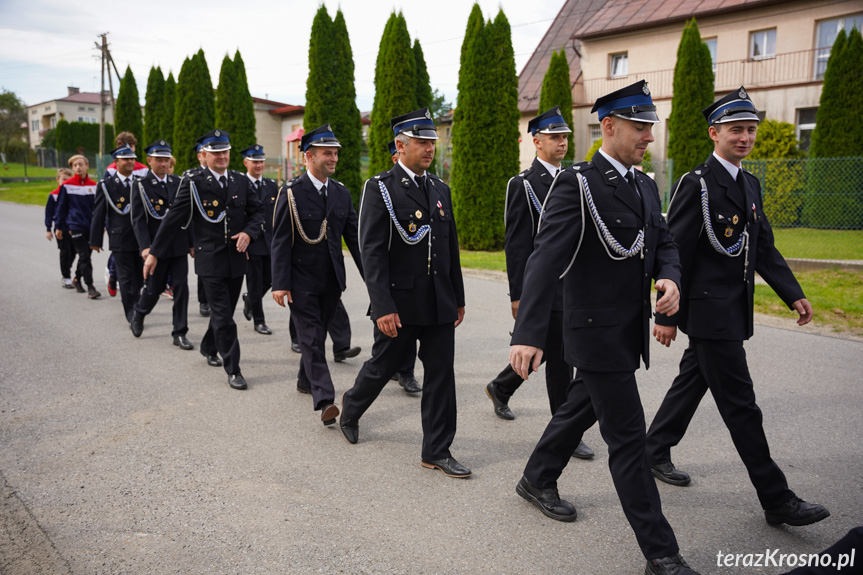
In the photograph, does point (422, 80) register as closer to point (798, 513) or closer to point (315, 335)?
point (315, 335)

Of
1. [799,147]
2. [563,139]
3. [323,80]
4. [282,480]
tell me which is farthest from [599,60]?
[282,480]

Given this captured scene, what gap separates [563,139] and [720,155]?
4.38 feet

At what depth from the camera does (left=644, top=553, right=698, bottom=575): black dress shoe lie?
282 centimetres

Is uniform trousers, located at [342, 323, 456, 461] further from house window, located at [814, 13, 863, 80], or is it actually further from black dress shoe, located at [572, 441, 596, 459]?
house window, located at [814, 13, 863, 80]

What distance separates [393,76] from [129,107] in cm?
2351

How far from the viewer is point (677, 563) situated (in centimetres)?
285

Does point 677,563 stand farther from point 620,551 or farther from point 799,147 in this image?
point 799,147

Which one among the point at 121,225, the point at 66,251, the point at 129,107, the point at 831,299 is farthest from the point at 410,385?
the point at 129,107

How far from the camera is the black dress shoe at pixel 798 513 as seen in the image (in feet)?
10.9

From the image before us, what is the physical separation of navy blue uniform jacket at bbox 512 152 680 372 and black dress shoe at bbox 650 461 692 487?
115cm

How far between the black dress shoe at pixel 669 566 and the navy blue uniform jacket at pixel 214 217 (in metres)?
4.61

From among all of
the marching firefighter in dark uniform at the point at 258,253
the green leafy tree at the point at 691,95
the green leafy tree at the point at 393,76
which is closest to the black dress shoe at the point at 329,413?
the marching firefighter in dark uniform at the point at 258,253

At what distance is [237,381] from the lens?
19.4ft

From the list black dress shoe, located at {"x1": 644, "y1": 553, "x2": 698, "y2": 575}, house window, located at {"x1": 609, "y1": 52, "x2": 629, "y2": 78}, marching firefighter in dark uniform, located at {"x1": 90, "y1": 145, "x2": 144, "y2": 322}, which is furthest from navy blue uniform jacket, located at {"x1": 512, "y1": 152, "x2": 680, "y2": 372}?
house window, located at {"x1": 609, "y1": 52, "x2": 629, "y2": 78}
